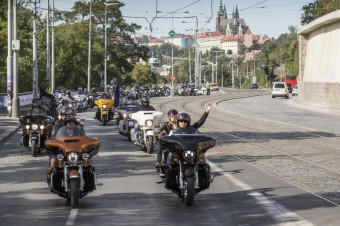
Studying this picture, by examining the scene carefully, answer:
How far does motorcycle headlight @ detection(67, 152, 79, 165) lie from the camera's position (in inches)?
431

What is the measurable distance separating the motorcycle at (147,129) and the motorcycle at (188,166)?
7.53 m

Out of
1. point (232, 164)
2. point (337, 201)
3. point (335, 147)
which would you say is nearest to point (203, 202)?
point (337, 201)

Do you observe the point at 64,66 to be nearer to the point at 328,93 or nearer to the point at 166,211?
the point at 328,93

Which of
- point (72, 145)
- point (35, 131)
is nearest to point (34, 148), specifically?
point (35, 131)

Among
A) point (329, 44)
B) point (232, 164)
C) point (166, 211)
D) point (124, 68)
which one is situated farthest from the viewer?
point (124, 68)

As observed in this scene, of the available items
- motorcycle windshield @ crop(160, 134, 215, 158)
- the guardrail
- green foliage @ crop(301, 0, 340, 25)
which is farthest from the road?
green foliage @ crop(301, 0, 340, 25)

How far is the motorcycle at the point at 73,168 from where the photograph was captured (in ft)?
35.7

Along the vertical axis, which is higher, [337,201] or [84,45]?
[84,45]

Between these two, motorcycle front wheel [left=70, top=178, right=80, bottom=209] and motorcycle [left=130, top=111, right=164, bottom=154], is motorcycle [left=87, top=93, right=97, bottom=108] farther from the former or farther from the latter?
motorcycle front wheel [left=70, top=178, right=80, bottom=209]

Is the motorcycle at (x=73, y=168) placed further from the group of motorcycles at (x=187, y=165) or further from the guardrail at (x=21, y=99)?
the guardrail at (x=21, y=99)

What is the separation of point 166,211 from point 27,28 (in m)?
58.1

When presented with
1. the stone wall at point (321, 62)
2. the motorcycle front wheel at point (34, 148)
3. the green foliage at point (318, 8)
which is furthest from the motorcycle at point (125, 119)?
the green foliage at point (318, 8)

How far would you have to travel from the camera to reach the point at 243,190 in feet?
41.8

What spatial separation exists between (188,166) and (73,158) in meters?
1.69
